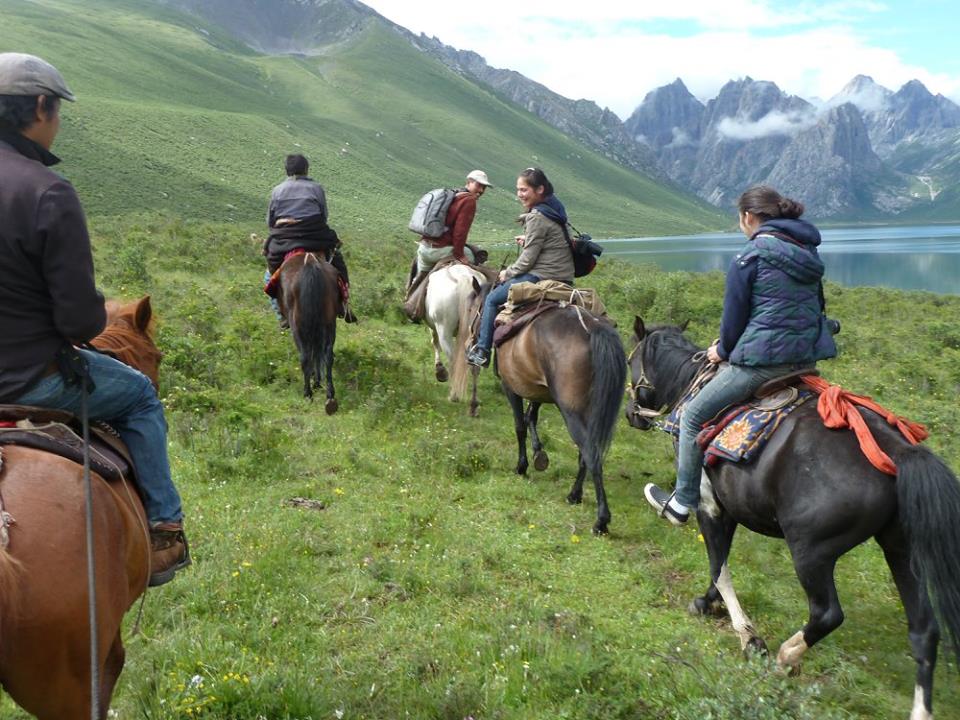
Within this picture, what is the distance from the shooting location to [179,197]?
224 feet

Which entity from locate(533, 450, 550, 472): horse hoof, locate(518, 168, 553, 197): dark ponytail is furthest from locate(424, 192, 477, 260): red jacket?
locate(533, 450, 550, 472): horse hoof

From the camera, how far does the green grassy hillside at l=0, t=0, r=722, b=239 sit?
238ft

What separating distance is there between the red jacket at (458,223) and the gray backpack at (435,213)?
0.30ft

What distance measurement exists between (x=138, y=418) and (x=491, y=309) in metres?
5.83

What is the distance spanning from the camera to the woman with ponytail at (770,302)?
4.83 meters

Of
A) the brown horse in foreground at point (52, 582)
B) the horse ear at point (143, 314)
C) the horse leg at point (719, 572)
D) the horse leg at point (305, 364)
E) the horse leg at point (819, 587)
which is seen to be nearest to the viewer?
the brown horse in foreground at point (52, 582)

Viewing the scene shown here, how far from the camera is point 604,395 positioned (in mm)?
7043

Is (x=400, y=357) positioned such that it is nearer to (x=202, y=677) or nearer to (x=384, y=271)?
(x=202, y=677)

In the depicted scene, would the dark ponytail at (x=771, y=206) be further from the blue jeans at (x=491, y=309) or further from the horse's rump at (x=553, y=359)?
the blue jeans at (x=491, y=309)

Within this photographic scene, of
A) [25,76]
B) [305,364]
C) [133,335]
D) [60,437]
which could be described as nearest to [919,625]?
[60,437]

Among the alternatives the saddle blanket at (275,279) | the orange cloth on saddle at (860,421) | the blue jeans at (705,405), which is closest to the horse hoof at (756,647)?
the blue jeans at (705,405)

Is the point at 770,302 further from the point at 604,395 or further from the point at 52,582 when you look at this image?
the point at 52,582

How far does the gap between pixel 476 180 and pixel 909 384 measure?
10.3 metres

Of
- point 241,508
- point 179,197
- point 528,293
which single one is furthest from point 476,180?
point 179,197
